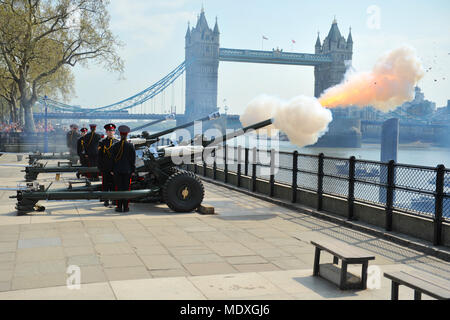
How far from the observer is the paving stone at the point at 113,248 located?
284 inches

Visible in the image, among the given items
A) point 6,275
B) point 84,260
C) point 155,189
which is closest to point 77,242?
point 84,260

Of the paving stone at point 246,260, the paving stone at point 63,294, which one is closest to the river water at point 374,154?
the paving stone at point 246,260

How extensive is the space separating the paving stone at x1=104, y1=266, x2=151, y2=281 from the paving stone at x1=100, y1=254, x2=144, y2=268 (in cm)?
17

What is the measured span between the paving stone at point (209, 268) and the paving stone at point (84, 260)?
1137 millimetres

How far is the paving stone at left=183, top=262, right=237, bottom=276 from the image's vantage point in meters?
6.29

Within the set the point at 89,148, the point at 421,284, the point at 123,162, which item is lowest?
the point at 421,284

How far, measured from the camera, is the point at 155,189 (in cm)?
1090

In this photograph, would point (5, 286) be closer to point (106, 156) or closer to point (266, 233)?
point (266, 233)

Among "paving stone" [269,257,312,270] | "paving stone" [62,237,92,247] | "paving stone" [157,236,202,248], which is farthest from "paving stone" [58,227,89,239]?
"paving stone" [269,257,312,270]

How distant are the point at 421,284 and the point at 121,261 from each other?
365cm

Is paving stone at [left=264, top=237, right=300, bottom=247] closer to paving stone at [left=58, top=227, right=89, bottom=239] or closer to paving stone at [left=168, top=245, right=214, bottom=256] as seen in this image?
paving stone at [left=168, top=245, right=214, bottom=256]

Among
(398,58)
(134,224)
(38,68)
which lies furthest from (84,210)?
(38,68)

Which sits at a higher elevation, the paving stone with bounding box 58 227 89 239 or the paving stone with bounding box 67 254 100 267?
the paving stone with bounding box 58 227 89 239
